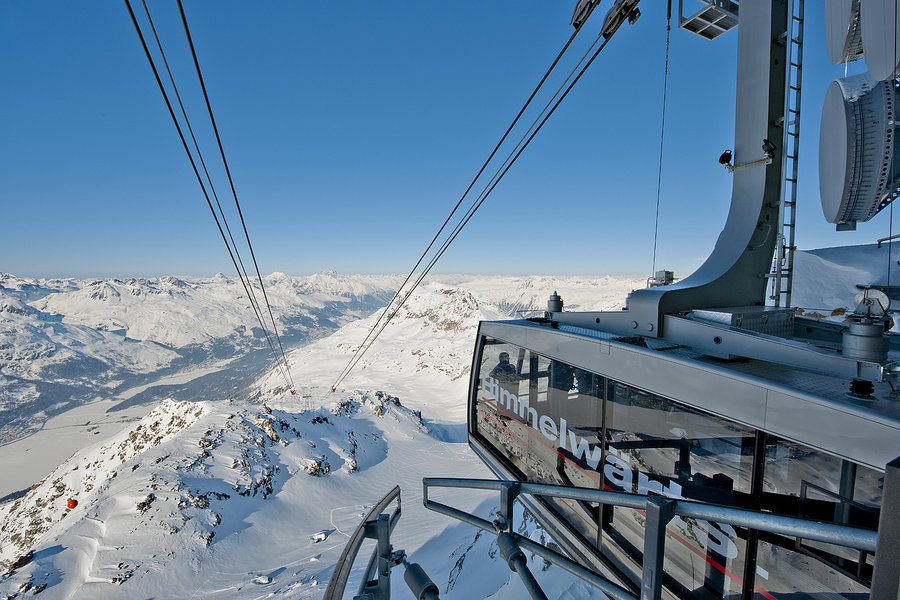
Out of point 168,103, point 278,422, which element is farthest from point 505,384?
point 278,422

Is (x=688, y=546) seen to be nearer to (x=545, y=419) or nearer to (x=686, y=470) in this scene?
(x=686, y=470)

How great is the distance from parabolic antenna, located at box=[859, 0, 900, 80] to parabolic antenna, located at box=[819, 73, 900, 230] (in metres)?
2.58

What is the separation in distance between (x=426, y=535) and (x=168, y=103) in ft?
63.6

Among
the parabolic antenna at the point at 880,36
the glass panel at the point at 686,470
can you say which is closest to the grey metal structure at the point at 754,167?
the glass panel at the point at 686,470

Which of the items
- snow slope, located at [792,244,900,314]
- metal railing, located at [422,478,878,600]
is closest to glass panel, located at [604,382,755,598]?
metal railing, located at [422,478,878,600]

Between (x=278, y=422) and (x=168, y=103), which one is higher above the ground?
(x=168, y=103)

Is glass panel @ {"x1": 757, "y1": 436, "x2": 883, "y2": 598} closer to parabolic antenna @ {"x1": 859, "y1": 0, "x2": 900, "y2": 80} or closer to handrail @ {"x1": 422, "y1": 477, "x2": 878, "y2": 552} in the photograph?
handrail @ {"x1": 422, "y1": 477, "x2": 878, "y2": 552}

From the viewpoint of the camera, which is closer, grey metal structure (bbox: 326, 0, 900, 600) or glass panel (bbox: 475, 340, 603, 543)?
grey metal structure (bbox: 326, 0, 900, 600)

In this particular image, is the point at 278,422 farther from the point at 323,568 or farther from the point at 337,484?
the point at 323,568

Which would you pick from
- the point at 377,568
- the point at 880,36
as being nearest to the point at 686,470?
the point at 377,568

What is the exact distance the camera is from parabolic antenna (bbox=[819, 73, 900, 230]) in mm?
10250

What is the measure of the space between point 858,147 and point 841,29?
364cm

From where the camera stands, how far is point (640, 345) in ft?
12.2

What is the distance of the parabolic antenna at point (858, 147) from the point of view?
1025 cm
